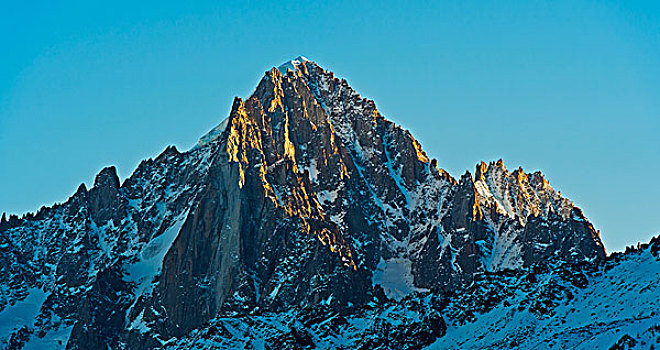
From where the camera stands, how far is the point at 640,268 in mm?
138750

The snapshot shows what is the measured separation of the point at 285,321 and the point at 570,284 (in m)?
45.1

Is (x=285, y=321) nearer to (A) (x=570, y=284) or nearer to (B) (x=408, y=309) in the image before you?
(B) (x=408, y=309)

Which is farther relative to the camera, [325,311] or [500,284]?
[325,311]

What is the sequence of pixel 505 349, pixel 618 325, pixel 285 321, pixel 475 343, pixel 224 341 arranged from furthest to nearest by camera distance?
1. pixel 285 321
2. pixel 224 341
3. pixel 475 343
4. pixel 505 349
5. pixel 618 325

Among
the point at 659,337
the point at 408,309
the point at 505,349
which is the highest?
the point at 408,309

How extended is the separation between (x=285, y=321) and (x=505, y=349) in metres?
47.9

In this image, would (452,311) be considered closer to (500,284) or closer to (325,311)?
(500,284)

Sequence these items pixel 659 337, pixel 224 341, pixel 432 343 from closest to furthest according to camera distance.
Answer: pixel 659 337, pixel 432 343, pixel 224 341

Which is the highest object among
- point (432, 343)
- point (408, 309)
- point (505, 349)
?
point (408, 309)

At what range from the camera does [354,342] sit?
534ft

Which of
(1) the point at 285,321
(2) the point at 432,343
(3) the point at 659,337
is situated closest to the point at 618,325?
(3) the point at 659,337

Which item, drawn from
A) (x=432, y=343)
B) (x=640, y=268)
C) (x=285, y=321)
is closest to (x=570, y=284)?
(x=640, y=268)

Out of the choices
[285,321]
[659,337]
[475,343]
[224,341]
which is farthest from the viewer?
[285,321]

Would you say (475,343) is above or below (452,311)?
below
